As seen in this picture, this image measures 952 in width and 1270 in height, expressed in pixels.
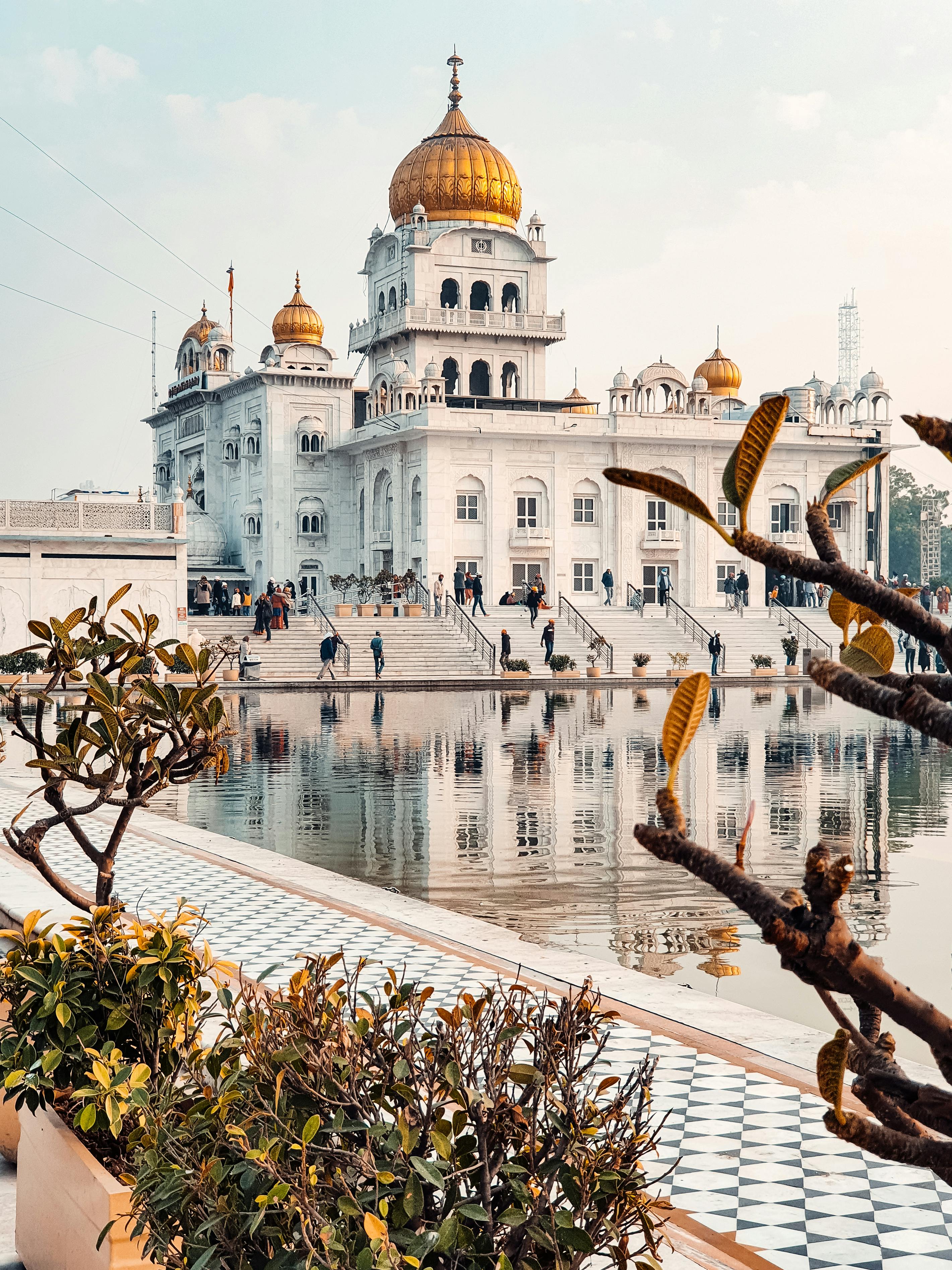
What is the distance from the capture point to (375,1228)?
Result: 205 centimetres

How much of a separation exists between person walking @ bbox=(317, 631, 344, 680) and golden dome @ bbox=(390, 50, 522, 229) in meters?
22.2

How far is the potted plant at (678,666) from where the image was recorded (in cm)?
3575

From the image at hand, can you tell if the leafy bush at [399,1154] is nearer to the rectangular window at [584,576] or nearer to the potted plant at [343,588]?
the potted plant at [343,588]

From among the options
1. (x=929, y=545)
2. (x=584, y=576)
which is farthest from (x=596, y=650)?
(x=929, y=545)

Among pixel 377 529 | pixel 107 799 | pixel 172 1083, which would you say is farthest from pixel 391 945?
pixel 377 529

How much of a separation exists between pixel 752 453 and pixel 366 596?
4382cm

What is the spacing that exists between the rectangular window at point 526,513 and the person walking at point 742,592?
693 cm

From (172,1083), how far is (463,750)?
49.9ft

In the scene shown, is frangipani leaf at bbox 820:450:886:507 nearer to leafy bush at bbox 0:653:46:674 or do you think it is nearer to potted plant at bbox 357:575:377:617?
leafy bush at bbox 0:653:46:674

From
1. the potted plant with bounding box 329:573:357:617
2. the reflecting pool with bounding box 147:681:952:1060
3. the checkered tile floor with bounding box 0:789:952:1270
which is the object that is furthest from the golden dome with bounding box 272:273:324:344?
the checkered tile floor with bounding box 0:789:952:1270

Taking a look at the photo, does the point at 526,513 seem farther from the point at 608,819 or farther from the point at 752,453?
the point at 752,453

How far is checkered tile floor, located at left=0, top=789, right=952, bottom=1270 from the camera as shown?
3717 millimetres

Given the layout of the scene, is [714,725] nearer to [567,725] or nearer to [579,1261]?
[567,725]

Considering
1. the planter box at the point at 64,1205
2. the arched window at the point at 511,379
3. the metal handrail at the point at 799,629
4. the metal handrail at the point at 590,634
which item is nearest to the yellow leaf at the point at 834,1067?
the planter box at the point at 64,1205
